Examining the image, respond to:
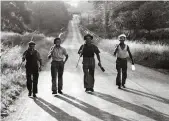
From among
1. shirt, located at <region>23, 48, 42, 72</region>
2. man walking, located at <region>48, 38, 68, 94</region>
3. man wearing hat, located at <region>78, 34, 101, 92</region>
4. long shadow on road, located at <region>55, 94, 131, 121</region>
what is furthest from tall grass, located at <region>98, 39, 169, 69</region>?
long shadow on road, located at <region>55, 94, 131, 121</region>

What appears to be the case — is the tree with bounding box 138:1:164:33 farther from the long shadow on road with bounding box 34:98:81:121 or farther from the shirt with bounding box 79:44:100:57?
the long shadow on road with bounding box 34:98:81:121

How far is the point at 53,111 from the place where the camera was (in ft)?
30.7

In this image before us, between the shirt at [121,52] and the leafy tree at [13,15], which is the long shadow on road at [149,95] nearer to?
the shirt at [121,52]

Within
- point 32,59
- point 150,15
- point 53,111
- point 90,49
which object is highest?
point 150,15

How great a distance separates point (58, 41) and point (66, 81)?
3581 mm

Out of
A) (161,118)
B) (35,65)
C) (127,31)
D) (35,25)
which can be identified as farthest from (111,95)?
(35,25)

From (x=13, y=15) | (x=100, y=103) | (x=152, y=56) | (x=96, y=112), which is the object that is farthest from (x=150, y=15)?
(x=96, y=112)

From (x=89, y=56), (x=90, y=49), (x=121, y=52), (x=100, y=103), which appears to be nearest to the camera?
(x=100, y=103)

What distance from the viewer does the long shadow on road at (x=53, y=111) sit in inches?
335

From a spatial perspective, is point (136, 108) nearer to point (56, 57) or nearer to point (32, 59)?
point (56, 57)

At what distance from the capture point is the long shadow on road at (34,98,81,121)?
8521 mm

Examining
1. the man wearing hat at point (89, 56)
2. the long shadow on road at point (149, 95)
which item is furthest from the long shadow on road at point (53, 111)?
the long shadow on road at point (149, 95)

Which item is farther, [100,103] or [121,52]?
[121,52]

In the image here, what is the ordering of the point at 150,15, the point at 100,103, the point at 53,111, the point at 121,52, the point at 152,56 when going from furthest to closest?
the point at 150,15 → the point at 152,56 → the point at 121,52 → the point at 100,103 → the point at 53,111
